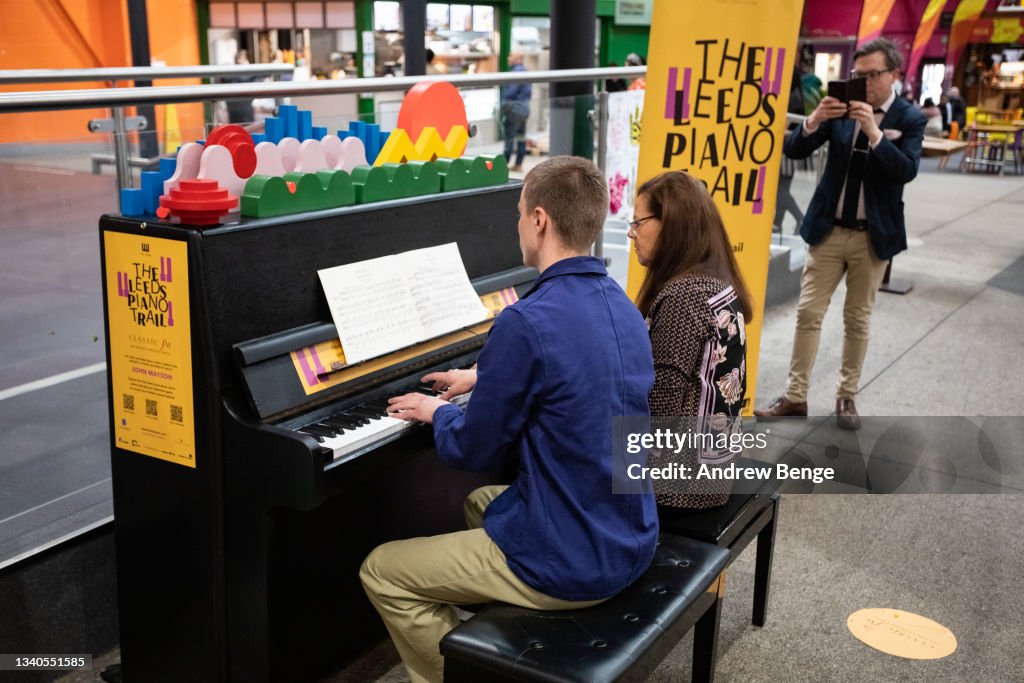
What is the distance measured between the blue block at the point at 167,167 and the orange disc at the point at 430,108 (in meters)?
0.89

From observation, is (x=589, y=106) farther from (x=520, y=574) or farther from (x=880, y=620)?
Result: (x=520, y=574)

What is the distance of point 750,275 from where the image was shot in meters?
3.76

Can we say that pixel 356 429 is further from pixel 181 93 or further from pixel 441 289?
pixel 181 93

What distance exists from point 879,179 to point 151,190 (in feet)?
9.69

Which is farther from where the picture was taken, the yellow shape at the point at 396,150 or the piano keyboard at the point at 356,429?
the yellow shape at the point at 396,150

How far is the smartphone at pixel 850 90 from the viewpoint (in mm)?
3934

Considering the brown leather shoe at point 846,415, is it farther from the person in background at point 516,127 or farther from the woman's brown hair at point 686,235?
the woman's brown hair at point 686,235

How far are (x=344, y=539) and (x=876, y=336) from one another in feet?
14.1

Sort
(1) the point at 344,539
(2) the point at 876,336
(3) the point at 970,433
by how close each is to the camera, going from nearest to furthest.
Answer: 1. (1) the point at 344,539
2. (3) the point at 970,433
3. (2) the point at 876,336

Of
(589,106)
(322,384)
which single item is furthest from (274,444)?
(589,106)

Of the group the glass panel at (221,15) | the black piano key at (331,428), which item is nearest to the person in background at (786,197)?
the black piano key at (331,428)

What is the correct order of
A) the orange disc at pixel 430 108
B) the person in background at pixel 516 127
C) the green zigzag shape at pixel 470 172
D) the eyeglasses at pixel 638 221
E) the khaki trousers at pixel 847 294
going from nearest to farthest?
1. the eyeglasses at pixel 638 221
2. the green zigzag shape at pixel 470 172
3. the orange disc at pixel 430 108
4. the khaki trousers at pixel 847 294
5. the person in background at pixel 516 127

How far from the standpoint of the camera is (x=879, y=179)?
4.05m

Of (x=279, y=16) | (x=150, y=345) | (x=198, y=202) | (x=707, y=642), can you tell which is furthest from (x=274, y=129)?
(x=279, y=16)
